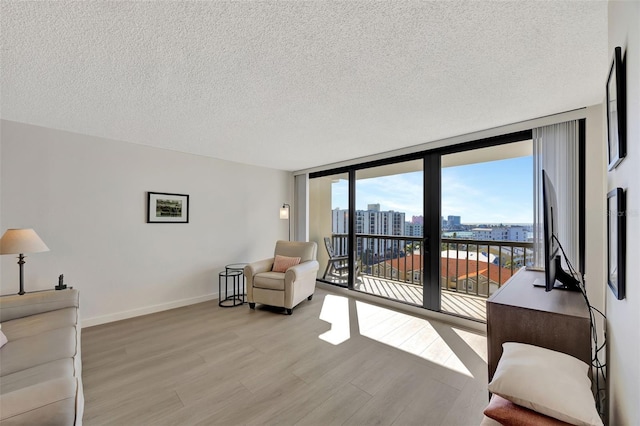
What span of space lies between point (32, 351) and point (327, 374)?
201 centimetres

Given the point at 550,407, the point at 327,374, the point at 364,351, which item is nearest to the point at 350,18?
the point at 550,407

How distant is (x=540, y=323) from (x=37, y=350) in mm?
3064

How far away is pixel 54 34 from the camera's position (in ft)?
4.84

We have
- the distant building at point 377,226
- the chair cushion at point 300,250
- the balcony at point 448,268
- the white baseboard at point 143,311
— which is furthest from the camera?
the distant building at point 377,226

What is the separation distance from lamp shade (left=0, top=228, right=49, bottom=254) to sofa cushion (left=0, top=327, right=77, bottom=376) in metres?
1.01

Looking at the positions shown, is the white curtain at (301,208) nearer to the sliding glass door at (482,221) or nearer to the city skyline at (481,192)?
the city skyline at (481,192)

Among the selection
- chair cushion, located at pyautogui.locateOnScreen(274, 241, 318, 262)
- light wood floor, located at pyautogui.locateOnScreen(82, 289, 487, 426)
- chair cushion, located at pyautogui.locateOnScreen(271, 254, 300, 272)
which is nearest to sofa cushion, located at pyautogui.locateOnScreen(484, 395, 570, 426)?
light wood floor, located at pyautogui.locateOnScreen(82, 289, 487, 426)

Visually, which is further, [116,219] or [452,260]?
[452,260]

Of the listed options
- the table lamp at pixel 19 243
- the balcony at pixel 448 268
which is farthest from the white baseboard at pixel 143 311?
the balcony at pixel 448 268

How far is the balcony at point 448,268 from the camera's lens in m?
3.84

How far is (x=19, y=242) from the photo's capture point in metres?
2.41

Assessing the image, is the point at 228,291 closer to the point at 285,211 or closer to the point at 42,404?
the point at 285,211

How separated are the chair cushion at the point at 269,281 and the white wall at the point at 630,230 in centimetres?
314

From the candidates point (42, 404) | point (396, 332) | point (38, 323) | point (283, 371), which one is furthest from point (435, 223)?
point (38, 323)
